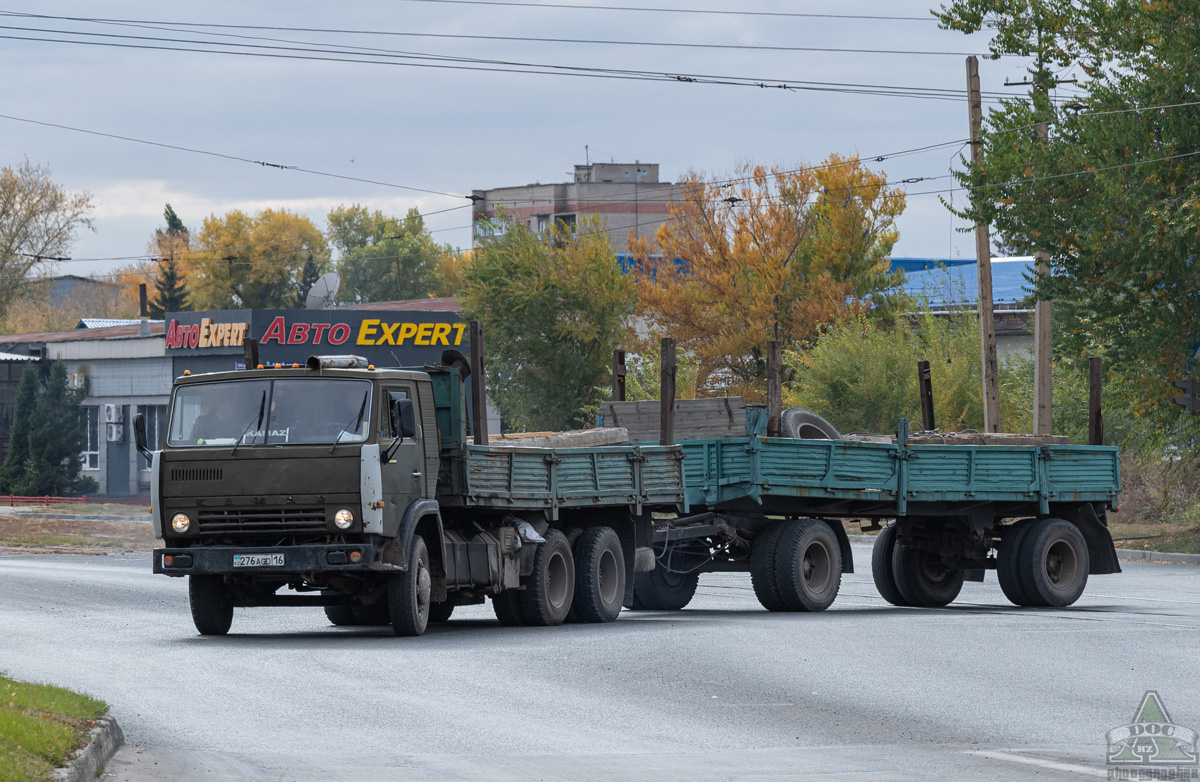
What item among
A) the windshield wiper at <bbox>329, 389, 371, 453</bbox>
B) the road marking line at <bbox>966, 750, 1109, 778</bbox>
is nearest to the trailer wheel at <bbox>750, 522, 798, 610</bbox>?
the windshield wiper at <bbox>329, 389, 371, 453</bbox>

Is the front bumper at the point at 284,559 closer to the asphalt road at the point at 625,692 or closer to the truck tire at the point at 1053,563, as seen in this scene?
the asphalt road at the point at 625,692

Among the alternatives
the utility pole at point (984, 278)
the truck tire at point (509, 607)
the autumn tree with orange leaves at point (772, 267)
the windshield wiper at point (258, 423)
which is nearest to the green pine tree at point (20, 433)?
the autumn tree with orange leaves at point (772, 267)

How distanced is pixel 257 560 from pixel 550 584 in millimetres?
3865

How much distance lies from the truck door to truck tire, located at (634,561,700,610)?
566 centimetres

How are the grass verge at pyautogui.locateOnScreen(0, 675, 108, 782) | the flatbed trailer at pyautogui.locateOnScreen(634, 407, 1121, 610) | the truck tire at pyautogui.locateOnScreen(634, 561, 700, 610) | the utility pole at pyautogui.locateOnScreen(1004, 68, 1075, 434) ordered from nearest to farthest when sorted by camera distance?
the grass verge at pyautogui.locateOnScreen(0, 675, 108, 782), the flatbed trailer at pyautogui.locateOnScreen(634, 407, 1121, 610), the truck tire at pyautogui.locateOnScreen(634, 561, 700, 610), the utility pole at pyautogui.locateOnScreen(1004, 68, 1075, 434)

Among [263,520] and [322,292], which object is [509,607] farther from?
[322,292]

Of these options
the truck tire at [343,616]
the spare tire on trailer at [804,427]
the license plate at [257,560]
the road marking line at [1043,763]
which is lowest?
the truck tire at [343,616]

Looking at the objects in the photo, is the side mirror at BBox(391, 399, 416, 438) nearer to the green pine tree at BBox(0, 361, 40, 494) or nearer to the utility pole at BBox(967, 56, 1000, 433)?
the utility pole at BBox(967, 56, 1000, 433)

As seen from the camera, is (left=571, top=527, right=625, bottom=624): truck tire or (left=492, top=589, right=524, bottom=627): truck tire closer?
(left=492, top=589, right=524, bottom=627): truck tire

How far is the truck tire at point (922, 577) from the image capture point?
824 inches

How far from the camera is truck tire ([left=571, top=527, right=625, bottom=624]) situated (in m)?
17.2

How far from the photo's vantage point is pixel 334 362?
14789mm

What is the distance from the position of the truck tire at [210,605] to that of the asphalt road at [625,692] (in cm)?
33

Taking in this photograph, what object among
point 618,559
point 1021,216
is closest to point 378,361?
point 1021,216
